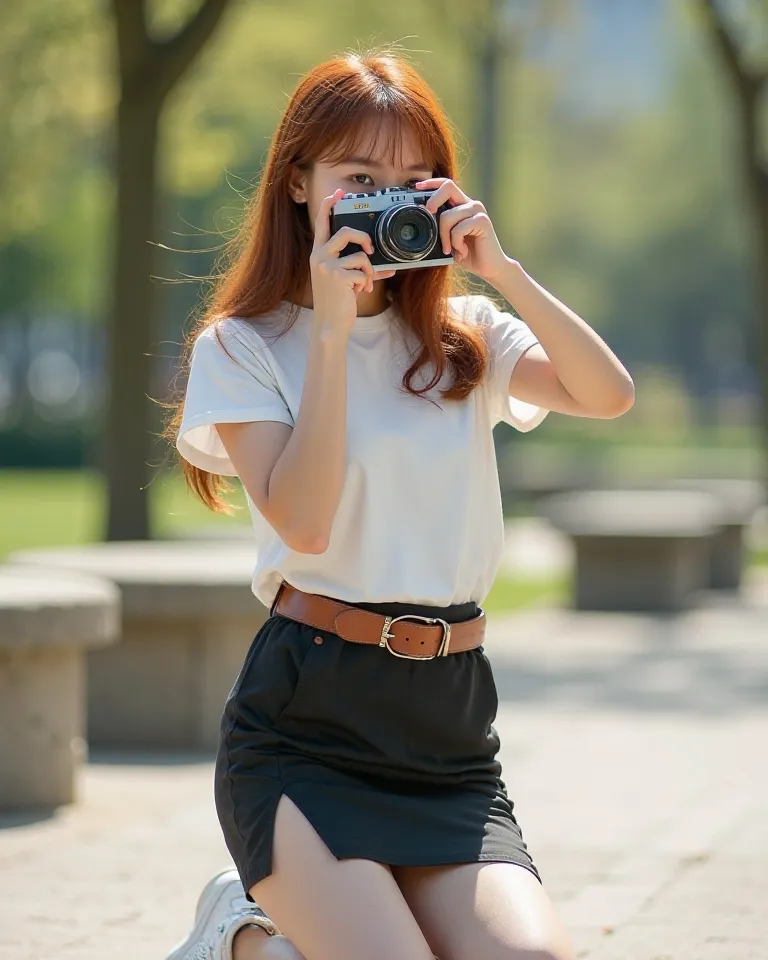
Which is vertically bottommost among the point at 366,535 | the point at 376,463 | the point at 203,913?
the point at 203,913

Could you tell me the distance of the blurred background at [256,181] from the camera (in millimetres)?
10406

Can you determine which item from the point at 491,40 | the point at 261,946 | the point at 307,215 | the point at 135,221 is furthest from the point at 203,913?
the point at 491,40

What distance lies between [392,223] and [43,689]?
3.18m

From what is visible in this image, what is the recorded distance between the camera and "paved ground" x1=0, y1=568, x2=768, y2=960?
4461 mm

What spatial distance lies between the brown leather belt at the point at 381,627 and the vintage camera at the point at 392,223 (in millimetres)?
617

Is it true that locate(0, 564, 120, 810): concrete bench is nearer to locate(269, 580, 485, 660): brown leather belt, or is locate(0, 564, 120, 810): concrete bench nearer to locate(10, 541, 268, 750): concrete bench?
locate(10, 541, 268, 750): concrete bench

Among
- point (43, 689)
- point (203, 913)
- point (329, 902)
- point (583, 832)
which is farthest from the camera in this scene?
point (43, 689)

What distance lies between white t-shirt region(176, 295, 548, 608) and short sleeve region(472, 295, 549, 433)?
0.24 ft

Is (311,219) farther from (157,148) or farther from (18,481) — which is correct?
(18,481)

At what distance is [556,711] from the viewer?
8070mm

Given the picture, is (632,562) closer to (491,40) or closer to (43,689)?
(491,40)

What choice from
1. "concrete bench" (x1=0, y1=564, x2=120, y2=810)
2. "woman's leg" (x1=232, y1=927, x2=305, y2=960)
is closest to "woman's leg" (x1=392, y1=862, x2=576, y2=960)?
"woman's leg" (x1=232, y1=927, x2=305, y2=960)

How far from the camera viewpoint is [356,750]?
315 centimetres

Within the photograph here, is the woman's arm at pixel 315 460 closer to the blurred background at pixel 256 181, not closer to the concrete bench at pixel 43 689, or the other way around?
the blurred background at pixel 256 181
